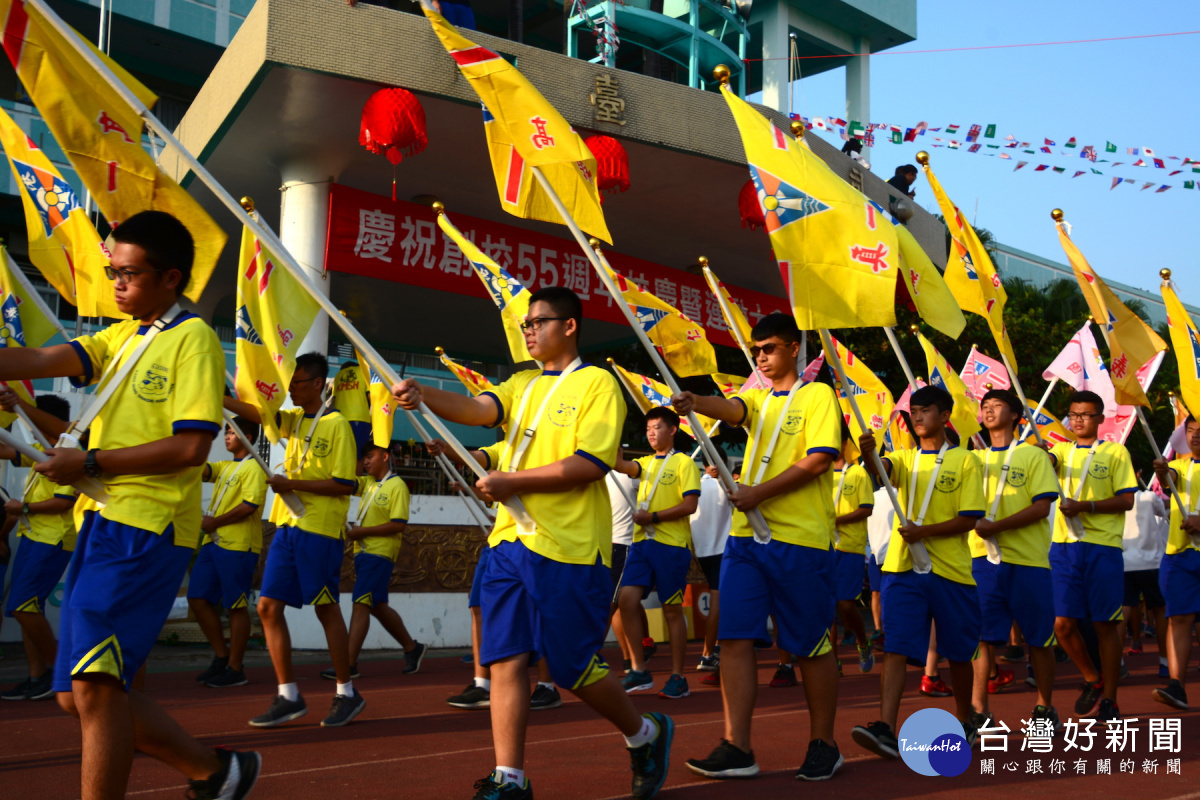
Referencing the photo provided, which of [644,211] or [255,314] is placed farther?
[644,211]

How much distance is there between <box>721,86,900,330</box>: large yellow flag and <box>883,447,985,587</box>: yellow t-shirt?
109cm

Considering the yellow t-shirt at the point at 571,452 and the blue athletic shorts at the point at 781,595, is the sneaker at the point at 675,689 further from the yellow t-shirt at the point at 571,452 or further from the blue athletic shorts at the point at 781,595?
the yellow t-shirt at the point at 571,452

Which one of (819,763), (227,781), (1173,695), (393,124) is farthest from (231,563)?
(1173,695)

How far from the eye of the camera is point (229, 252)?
13.8 m

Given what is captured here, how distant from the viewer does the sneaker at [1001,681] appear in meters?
8.21

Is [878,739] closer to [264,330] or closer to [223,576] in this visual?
[264,330]

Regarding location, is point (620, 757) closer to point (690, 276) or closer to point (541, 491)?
point (541, 491)

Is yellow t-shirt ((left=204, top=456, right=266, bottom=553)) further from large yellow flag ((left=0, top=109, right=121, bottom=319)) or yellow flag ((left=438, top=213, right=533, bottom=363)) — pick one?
yellow flag ((left=438, top=213, right=533, bottom=363))

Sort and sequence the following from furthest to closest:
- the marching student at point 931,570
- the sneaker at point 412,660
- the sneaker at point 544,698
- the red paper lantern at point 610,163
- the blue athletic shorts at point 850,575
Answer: the red paper lantern at point 610,163 → the blue athletic shorts at point 850,575 → the sneaker at point 412,660 → the sneaker at point 544,698 → the marching student at point 931,570

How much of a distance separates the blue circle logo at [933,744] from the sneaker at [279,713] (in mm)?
3070

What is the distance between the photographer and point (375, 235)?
10852mm

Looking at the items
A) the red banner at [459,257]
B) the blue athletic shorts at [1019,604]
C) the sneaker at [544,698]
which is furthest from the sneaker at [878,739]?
the red banner at [459,257]

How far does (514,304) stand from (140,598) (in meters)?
3.19

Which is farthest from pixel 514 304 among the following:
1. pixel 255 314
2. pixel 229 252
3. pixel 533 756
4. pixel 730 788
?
pixel 229 252
